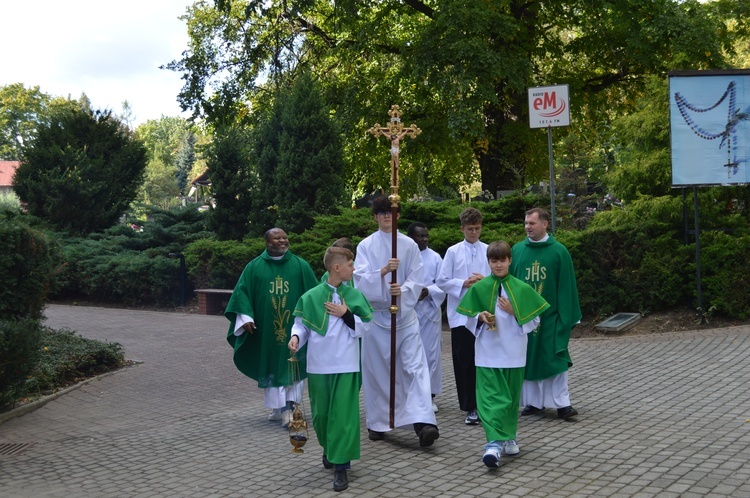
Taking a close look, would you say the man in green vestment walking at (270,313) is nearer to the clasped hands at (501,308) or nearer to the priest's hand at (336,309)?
the priest's hand at (336,309)

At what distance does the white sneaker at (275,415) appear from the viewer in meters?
8.62

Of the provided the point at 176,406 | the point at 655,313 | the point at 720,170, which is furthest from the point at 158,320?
the point at 720,170

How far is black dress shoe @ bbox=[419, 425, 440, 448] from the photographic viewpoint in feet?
23.5

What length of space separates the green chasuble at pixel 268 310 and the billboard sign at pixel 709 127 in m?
6.41

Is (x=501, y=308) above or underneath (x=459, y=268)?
underneath

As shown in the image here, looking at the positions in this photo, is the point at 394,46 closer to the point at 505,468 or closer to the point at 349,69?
the point at 349,69

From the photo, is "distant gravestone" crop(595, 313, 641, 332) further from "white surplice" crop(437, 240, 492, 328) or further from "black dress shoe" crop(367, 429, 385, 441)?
"black dress shoe" crop(367, 429, 385, 441)

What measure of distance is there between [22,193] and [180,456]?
18264 mm

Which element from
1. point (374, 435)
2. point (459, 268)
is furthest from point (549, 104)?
point (374, 435)

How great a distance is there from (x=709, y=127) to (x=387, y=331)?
7.16 metres

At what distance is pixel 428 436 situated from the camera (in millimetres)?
7148

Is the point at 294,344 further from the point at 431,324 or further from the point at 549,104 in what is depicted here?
the point at 549,104

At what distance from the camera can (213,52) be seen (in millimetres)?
24031

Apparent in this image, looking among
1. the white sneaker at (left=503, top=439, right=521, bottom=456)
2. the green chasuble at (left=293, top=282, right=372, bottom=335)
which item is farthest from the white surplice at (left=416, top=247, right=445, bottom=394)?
the green chasuble at (left=293, top=282, right=372, bottom=335)
